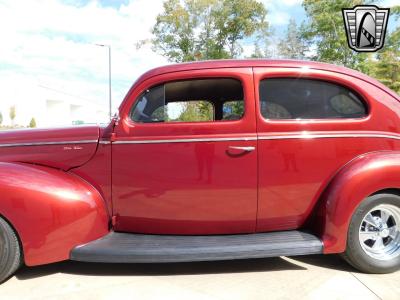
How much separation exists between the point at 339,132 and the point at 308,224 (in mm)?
865

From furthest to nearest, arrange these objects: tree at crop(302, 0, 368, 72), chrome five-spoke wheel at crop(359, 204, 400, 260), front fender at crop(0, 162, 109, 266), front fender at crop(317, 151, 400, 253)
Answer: tree at crop(302, 0, 368, 72) → chrome five-spoke wheel at crop(359, 204, 400, 260) → front fender at crop(317, 151, 400, 253) → front fender at crop(0, 162, 109, 266)

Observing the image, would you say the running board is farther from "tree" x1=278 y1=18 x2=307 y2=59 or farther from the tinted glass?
"tree" x1=278 y1=18 x2=307 y2=59

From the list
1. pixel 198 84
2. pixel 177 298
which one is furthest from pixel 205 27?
pixel 177 298

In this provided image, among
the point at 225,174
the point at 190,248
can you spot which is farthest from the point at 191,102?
the point at 190,248

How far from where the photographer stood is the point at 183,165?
3.19 meters

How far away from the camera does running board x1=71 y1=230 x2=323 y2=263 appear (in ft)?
9.79

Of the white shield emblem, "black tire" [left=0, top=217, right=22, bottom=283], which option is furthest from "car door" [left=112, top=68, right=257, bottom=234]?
the white shield emblem

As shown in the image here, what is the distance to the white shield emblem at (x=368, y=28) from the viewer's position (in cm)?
1141

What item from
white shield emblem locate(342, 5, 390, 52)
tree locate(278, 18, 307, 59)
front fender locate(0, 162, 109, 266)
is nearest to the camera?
front fender locate(0, 162, 109, 266)

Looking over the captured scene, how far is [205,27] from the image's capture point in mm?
19922

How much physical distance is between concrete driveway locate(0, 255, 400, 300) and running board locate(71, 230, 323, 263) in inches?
9.2

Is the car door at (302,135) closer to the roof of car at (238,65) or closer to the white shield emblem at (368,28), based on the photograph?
the roof of car at (238,65)

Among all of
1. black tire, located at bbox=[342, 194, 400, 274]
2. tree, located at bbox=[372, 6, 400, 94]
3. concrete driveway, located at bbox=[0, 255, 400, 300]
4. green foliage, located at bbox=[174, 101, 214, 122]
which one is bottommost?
concrete driveway, located at bbox=[0, 255, 400, 300]

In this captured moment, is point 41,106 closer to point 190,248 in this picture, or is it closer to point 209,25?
point 209,25
